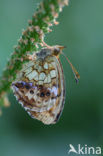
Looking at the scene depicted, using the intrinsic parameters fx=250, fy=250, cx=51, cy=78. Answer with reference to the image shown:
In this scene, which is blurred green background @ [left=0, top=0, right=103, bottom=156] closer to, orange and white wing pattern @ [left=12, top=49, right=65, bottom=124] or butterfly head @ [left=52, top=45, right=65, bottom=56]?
orange and white wing pattern @ [left=12, top=49, right=65, bottom=124]

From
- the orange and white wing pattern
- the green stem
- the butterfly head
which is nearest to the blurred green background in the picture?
the orange and white wing pattern

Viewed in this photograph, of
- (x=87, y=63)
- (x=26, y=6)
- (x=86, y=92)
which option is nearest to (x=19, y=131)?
(x=86, y=92)

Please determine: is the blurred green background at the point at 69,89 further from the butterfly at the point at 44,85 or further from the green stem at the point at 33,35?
the green stem at the point at 33,35

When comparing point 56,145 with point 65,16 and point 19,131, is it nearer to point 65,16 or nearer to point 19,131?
point 19,131

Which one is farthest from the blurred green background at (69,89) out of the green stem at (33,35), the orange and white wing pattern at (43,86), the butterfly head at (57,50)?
the green stem at (33,35)

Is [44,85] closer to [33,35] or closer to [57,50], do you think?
[57,50]

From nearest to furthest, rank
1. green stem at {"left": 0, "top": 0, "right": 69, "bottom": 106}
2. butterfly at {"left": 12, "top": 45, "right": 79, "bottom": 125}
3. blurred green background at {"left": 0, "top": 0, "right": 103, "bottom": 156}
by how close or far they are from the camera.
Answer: green stem at {"left": 0, "top": 0, "right": 69, "bottom": 106} → butterfly at {"left": 12, "top": 45, "right": 79, "bottom": 125} → blurred green background at {"left": 0, "top": 0, "right": 103, "bottom": 156}
